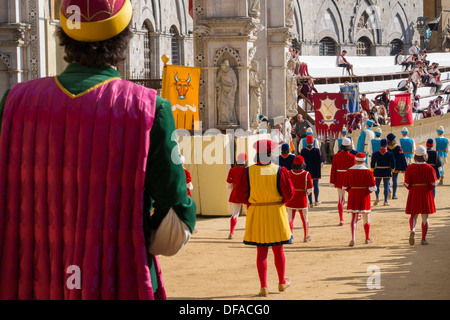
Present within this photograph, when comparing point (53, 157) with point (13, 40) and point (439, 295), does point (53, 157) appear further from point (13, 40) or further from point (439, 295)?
point (13, 40)

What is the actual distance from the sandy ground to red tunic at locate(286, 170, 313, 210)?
75 centimetres

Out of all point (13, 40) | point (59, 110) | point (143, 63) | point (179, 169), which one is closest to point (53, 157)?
point (59, 110)

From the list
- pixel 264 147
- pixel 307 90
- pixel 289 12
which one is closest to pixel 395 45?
pixel 307 90

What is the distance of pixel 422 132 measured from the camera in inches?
1426

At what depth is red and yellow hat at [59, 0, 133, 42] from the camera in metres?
4.00

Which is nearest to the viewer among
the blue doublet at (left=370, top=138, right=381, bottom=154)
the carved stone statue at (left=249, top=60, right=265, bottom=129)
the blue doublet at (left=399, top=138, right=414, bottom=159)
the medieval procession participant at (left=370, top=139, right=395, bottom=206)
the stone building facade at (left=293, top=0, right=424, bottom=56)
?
the carved stone statue at (left=249, top=60, right=265, bottom=129)

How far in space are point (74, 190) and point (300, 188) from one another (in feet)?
35.9

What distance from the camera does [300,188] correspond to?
48.1ft

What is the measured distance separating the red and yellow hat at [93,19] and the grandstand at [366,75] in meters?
31.8

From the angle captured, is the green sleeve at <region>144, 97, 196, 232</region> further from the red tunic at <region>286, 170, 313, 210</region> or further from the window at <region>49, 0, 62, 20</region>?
the window at <region>49, 0, 62, 20</region>

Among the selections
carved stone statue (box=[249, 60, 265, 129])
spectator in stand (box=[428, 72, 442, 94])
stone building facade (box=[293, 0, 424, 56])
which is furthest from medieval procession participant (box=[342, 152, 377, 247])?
stone building facade (box=[293, 0, 424, 56])

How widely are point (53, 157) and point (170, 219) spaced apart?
0.65 metres

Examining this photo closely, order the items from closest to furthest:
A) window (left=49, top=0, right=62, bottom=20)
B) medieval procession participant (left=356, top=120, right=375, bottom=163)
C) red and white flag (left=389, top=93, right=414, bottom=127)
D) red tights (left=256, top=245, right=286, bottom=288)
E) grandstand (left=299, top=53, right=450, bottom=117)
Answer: red tights (left=256, top=245, right=286, bottom=288) < medieval procession participant (left=356, top=120, right=375, bottom=163) < window (left=49, top=0, right=62, bottom=20) < red and white flag (left=389, top=93, right=414, bottom=127) < grandstand (left=299, top=53, right=450, bottom=117)

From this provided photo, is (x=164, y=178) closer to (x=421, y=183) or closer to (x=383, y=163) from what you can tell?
(x=421, y=183)
